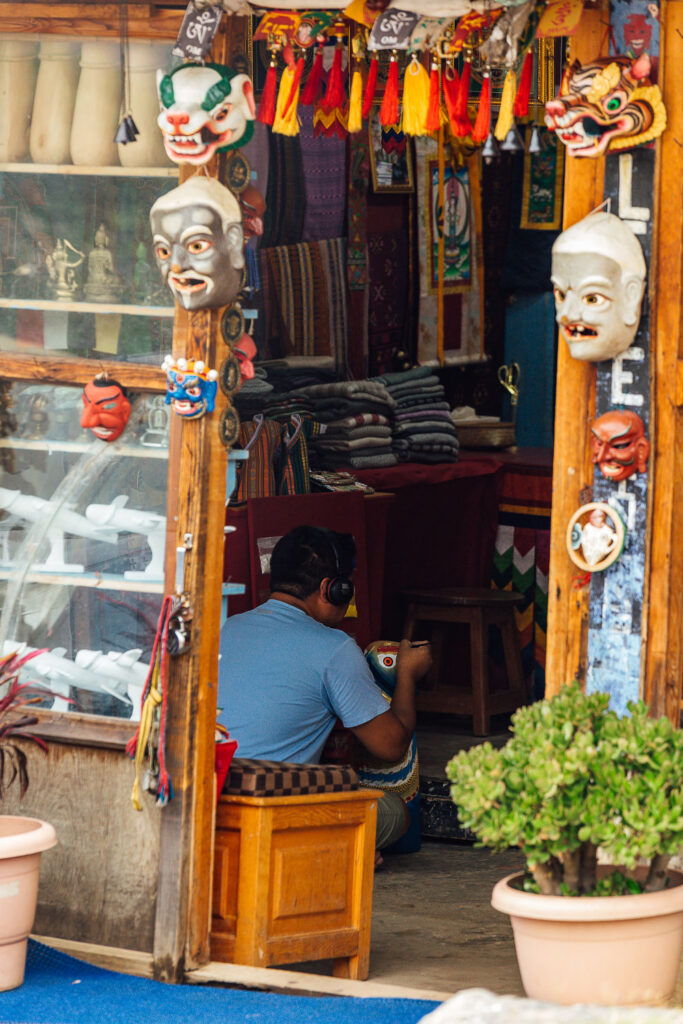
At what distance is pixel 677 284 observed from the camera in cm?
388

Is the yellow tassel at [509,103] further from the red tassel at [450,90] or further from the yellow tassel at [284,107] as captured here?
the yellow tassel at [284,107]

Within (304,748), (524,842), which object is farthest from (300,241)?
(524,842)

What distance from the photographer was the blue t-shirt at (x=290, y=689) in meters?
4.89

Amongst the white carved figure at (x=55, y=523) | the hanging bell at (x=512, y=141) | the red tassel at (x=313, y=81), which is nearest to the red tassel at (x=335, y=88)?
the red tassel at (x=313, y=81)

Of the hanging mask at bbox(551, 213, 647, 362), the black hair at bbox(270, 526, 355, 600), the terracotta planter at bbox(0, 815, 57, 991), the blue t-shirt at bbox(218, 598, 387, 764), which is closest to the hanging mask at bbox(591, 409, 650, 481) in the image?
the hanging mask at bbox(551, 213, 647, 362)

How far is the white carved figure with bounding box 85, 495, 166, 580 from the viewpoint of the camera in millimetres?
4406

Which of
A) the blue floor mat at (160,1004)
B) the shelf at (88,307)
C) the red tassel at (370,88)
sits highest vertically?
the red tassel at (370,88)

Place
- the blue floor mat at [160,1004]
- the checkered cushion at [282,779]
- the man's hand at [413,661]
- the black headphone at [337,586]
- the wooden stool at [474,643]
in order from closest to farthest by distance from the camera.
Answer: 1. the blue floor mat at [160,1004]
2. the checkered cushion at [282,779]
3. the black headphone at [337,586]
4. the man's hand at [413,661]
5. the wooden stool at [474,643]

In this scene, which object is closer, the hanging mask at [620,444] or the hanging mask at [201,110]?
the hanging mask at [620,444]

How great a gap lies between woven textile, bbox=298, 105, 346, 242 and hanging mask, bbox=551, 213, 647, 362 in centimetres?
377

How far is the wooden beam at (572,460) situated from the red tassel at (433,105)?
36 centimetres

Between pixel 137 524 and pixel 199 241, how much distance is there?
2.56 feet

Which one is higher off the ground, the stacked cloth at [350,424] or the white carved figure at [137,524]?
the stacked cloth at [350,424]

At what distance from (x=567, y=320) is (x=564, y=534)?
516 millimetres
